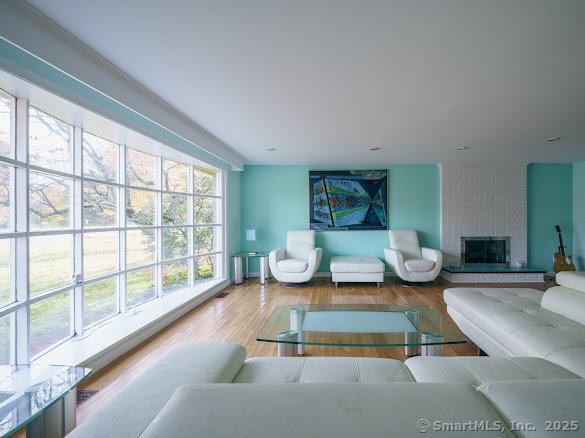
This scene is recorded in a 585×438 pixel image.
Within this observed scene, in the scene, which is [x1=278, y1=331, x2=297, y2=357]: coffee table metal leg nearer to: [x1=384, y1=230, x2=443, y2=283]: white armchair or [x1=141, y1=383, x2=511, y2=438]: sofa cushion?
[x1=141, y1=383, x2=511, y2=438]: sofa cushion

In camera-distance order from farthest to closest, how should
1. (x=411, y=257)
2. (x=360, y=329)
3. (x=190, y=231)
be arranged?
1. (x=411, y=257)
2. (x=190, y=231)
3. (x=360, y=329)

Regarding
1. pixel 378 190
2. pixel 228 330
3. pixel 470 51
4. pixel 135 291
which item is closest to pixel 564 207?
pixel 378 190

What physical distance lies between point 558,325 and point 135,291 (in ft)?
12.7

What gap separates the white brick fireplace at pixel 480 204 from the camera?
5.28 meters

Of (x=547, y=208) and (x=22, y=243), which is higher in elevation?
(x=547, y=208)

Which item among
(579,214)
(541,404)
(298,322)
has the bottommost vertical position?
(298,322)

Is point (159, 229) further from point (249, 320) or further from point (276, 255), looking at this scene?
point (276, 255)

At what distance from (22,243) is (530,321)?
3.43 m

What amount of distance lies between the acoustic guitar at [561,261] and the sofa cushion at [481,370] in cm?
502

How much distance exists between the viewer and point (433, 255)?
15.2ft

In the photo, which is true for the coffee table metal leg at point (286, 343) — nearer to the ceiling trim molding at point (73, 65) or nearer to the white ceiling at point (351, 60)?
the white ceiling at point (351, 60)

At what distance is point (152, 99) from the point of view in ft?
7.88

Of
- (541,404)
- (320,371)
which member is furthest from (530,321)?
(320,371)

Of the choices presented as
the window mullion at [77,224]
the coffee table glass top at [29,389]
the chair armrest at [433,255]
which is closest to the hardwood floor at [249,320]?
the chair armrest at [433,255]
